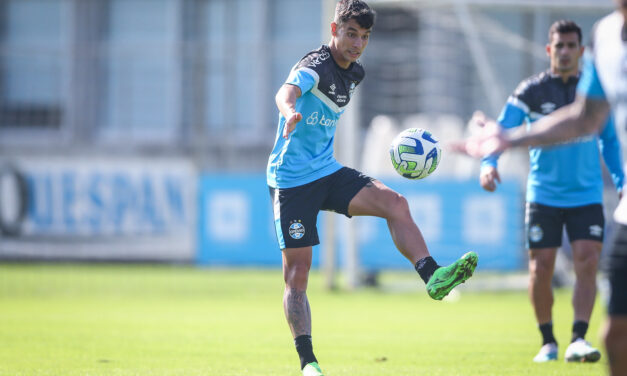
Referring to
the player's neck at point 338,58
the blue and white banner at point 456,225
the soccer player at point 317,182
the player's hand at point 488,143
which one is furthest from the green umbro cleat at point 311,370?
the blue and white banner at point 456,225

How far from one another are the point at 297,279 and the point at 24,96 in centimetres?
2064

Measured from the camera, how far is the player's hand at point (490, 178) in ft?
22.1

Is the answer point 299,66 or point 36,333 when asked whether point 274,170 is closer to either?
point 299,66

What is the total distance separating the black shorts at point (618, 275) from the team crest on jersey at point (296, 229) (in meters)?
2.52

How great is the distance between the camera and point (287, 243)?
6.14 m

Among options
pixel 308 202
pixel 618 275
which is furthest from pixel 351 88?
pixel 618 275

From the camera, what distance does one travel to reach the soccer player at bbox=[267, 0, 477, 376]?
609 cm

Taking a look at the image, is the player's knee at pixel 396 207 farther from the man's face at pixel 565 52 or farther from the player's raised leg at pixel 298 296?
the man's face at pixel 565 52

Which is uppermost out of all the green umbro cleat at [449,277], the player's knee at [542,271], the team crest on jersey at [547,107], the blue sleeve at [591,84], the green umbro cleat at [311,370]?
the blue sleeve at [591,84]

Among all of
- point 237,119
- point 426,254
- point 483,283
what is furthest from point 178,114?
point 426,254

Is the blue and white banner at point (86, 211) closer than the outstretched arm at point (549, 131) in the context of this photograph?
No

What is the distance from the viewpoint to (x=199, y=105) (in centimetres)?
2338

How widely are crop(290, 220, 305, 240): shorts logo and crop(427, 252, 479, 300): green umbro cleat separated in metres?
0.92

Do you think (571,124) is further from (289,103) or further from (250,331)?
(250,331)
